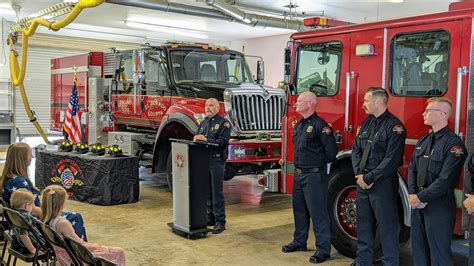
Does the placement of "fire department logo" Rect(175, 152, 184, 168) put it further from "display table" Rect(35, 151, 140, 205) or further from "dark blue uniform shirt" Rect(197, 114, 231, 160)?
"display table" Rect(35, 151, 140, 205)

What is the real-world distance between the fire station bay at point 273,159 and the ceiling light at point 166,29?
491 cm

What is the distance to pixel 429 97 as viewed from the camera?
4.31 meters

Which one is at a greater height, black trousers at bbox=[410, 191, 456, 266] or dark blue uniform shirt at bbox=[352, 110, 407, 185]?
dark blue uniform shirt at bbox=[352, 110, 407, 185]

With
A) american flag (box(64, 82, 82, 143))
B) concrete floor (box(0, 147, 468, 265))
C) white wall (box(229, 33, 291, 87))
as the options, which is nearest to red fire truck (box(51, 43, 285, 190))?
american flag (box(64, 82, 82, 143))

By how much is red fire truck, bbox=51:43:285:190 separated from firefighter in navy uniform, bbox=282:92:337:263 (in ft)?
2.74

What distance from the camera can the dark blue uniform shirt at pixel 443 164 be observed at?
3693mm

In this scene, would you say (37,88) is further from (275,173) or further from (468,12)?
(468,12)

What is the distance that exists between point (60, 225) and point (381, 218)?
103 inches

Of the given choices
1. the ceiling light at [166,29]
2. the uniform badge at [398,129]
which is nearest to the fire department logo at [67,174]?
the uniform badge at [398,129]

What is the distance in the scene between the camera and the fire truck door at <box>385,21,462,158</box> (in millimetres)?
4090

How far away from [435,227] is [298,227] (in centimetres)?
172

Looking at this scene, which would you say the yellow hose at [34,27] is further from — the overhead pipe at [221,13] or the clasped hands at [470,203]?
the clasped hands at [470,203]

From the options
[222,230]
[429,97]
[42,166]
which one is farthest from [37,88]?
[429,97]

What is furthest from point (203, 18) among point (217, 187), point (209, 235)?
point (209, 235)
